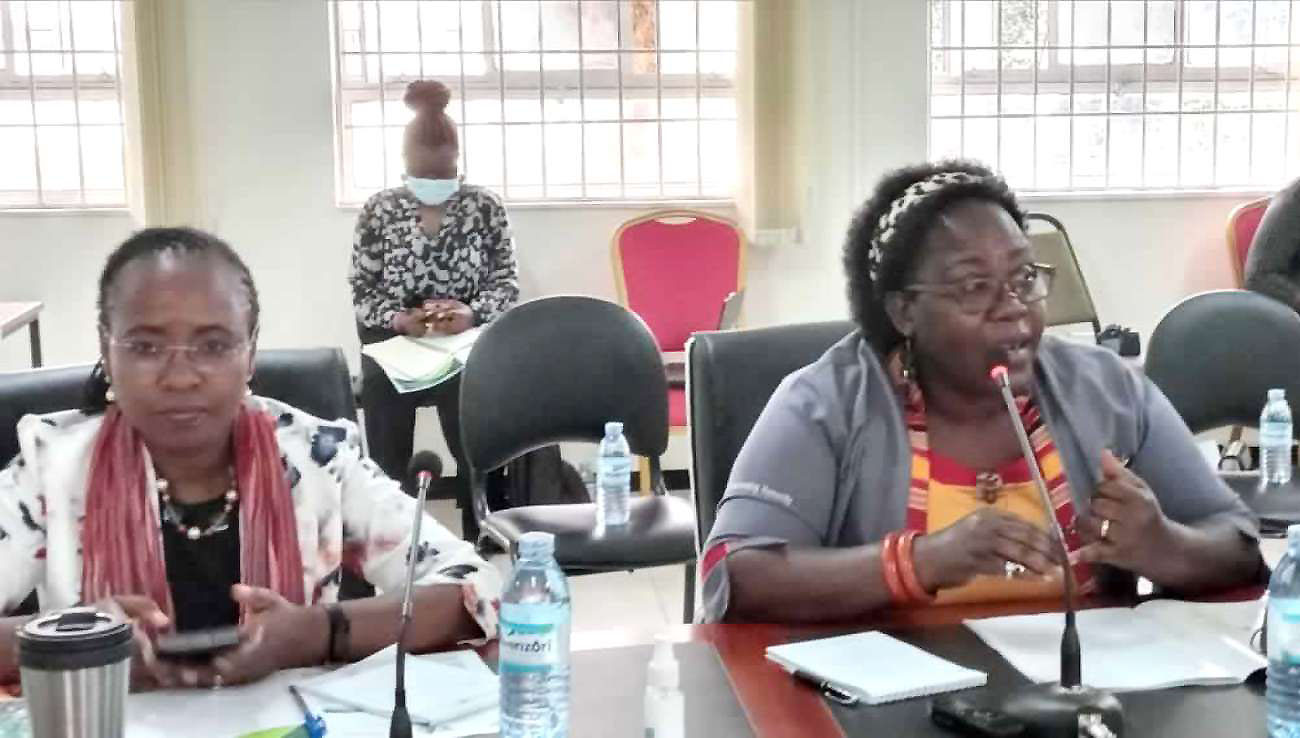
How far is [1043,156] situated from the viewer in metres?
5.84

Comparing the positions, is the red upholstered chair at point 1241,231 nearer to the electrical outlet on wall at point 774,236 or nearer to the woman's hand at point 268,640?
the electrical outlet on wall at point 774,236

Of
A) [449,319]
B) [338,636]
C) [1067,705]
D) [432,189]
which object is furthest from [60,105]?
[1067,705]

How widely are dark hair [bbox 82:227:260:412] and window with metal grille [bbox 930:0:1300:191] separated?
4.41m

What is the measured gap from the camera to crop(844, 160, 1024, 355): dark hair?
1.97 meters

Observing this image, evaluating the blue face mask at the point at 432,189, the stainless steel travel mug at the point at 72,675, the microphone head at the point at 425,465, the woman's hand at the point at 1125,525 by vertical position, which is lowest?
the woman's hand at the point at 1125,525

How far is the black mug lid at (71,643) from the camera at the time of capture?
1.07m

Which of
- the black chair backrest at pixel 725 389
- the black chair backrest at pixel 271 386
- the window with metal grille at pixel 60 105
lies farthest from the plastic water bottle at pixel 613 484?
the window with metal grille at pixel 60 105

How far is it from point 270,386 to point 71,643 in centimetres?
101

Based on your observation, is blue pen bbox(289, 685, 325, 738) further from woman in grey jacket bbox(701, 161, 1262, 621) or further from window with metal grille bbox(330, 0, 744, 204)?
window with metal grille bbox(330, 0, 744, 204)

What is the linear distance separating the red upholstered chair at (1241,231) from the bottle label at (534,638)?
4.80 metres

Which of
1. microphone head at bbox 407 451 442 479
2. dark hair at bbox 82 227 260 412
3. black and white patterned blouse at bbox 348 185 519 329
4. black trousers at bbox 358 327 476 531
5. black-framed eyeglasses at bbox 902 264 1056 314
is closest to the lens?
microphone head at bbox 407 451 442 479

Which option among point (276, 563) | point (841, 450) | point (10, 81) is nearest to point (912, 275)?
point (841, 450)

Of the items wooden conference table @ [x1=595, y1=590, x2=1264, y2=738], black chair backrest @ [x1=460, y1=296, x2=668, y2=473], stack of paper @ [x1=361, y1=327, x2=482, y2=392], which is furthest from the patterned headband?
stack of paper @ [x1=361, y1=327, x2=482, y2=392]

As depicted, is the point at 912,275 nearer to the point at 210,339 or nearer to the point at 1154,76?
the point at 210,339
